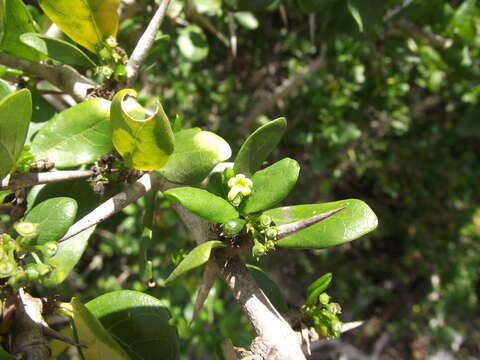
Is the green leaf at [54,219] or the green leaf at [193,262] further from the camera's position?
the green leaf at [54,219]

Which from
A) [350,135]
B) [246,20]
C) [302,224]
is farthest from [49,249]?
[350,135]

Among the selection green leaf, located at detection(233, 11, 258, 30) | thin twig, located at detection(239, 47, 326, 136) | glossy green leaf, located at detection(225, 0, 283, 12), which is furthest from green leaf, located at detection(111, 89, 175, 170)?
thin twig, located at detection(239, 47, 326, 136)

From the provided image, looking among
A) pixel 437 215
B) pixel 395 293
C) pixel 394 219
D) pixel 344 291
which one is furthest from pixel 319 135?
pixel 395 293

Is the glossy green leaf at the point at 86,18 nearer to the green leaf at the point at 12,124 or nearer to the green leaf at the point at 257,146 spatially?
the green leaf at the point at 12,124

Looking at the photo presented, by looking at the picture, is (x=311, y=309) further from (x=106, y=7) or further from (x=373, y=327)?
(x=373, y=327)

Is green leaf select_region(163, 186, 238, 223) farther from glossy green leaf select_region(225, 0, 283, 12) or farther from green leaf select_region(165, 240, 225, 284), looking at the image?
glossy green leaf select_region(225, 0, 283, 12)

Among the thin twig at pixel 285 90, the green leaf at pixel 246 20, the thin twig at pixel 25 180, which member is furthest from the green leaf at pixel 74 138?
the thin twig at pixel 285 90

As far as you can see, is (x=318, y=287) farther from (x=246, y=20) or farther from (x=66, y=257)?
(x=246, y=20)
